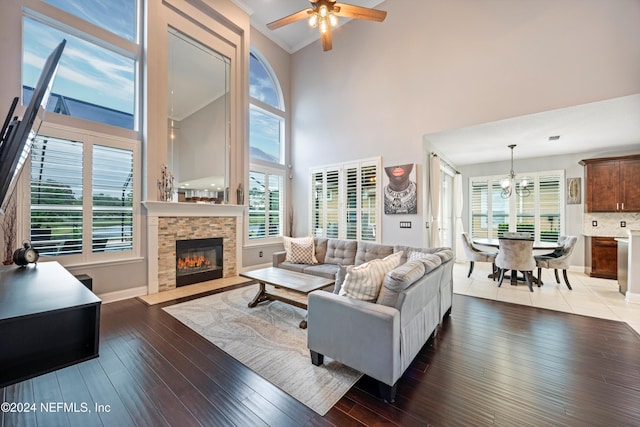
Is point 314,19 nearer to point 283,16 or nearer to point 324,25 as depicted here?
point 324,25

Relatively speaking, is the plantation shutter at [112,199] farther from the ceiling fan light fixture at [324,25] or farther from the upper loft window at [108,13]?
the ceiling fan light fixture at [324,25]

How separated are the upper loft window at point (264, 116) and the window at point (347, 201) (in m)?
1.30

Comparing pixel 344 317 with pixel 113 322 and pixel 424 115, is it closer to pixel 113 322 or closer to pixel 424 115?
pixel 113 322

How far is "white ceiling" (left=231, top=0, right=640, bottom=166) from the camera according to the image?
3785 mm

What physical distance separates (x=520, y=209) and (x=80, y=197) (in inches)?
360

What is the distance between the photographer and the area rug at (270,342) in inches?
78.5

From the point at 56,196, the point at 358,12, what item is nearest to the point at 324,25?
the point at 358,12

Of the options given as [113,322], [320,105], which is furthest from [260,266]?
[320,105]

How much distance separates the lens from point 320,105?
640cm

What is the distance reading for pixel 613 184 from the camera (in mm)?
5316

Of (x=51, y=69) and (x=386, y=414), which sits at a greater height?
(x=51, y=69)

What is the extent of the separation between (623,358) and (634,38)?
3.78 meters

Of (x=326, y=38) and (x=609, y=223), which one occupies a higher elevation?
(x=326, y=38)

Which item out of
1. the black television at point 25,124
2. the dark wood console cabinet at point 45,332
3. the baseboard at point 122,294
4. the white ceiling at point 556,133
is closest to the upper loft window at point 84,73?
the baseboard at point 122,294
